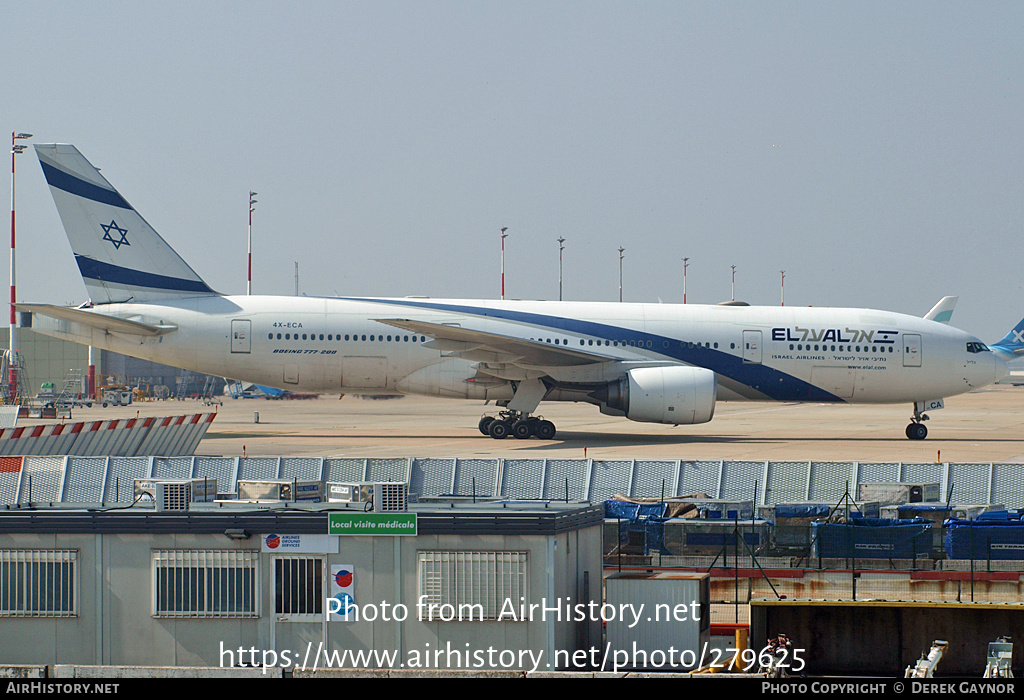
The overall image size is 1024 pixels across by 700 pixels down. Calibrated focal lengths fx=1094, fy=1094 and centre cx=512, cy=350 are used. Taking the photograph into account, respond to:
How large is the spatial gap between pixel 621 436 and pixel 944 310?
1686 inches

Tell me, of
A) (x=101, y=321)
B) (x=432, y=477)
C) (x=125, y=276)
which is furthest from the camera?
(x=125, y=276)

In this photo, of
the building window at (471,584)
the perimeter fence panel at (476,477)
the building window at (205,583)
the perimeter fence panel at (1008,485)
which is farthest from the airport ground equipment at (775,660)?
the perimeter fence panel at (476,477)

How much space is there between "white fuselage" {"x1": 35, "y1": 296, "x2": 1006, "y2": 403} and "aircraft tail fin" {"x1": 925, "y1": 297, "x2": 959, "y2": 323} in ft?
122

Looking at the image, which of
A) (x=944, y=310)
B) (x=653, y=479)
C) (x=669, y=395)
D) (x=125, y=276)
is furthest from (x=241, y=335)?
(x=944, y=310)

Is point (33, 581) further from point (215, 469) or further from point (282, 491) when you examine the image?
point (215, 469)

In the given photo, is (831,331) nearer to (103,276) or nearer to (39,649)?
(103,276)

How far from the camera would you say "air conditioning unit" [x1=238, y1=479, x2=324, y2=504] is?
60.2ft

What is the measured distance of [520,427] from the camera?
107 ft

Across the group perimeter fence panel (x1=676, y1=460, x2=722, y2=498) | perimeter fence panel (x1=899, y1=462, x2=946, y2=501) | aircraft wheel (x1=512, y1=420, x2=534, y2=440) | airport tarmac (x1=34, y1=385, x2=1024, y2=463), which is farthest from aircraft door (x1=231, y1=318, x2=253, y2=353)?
perimeter fence panel (x1=899, y1=462, x2=946, y2=501)

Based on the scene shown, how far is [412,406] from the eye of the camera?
59.7 m

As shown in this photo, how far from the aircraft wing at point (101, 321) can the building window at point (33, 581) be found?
→ 809 inches

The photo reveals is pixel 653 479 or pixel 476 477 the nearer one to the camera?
pixel 653 479

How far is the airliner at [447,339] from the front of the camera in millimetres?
32031

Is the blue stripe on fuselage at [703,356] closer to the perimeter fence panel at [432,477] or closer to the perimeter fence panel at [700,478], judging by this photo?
the perimeter fence panel at [700,478]
